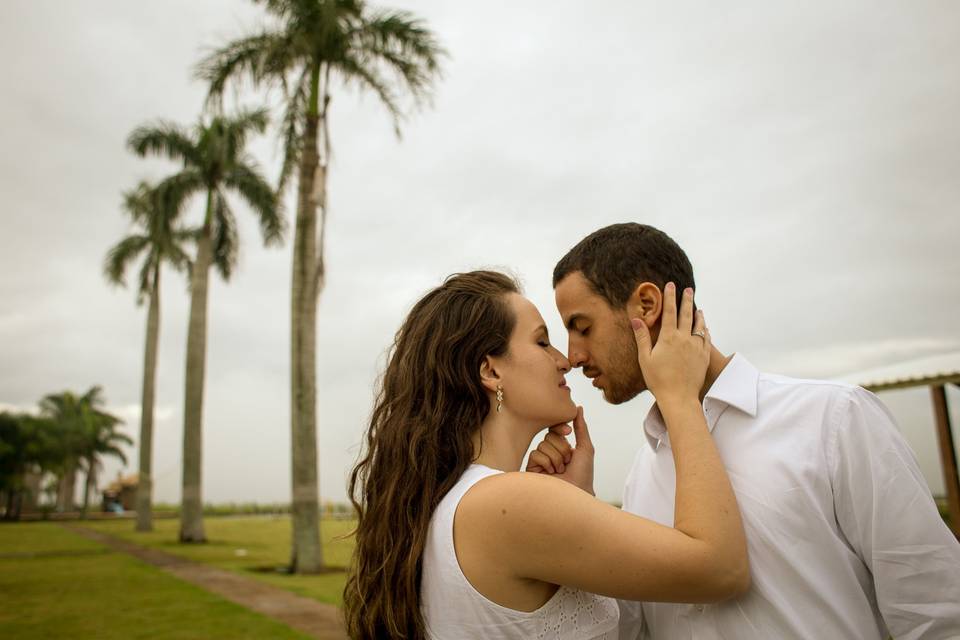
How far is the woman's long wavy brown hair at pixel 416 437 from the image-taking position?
2.07m

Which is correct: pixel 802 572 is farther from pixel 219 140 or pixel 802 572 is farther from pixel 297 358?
pixel 219 140

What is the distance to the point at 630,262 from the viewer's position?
224cm

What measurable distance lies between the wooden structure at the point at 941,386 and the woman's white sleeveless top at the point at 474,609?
29.2ft

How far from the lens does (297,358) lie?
13422 millimetres

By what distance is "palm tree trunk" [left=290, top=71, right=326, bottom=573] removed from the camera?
42.5 feet

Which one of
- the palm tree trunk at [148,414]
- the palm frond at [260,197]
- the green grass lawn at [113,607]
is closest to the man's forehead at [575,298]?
the green grass lawn at [113,607]

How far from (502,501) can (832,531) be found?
0.86 m

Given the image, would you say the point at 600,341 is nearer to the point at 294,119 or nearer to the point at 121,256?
the point at 294,119

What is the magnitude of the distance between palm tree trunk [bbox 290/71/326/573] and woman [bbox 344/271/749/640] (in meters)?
10.9

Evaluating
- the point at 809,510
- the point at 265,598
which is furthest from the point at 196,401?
the point at 809,510

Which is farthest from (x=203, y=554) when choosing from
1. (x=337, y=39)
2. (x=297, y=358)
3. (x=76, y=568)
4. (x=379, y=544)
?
(x=379, y=544)

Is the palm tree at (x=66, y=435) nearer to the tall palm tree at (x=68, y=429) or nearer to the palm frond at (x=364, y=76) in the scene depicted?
the tall palm tree at (x=68, y=429)

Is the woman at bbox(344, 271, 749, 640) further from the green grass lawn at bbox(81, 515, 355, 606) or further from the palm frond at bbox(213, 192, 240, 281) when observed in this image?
the palm frond at bbox(213, 192, 240, 281)

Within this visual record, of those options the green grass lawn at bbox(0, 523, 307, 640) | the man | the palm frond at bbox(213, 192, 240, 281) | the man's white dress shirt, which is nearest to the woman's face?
the man
